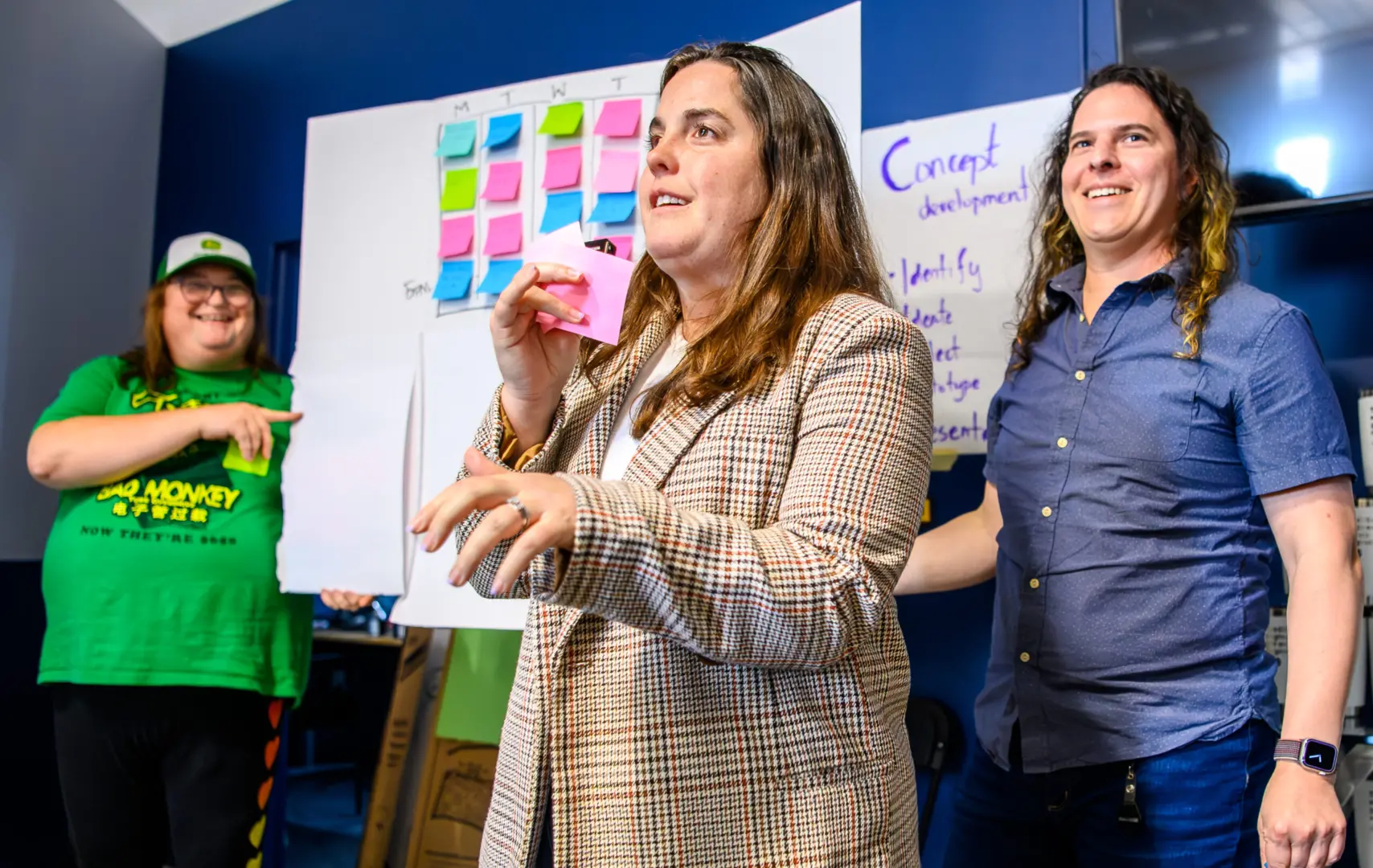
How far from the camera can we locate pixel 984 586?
2115mm

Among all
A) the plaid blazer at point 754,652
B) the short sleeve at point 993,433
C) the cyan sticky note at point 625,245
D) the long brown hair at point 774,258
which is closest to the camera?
the plaid blazer at point 754,652

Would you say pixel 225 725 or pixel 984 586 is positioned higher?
pixel 984 586

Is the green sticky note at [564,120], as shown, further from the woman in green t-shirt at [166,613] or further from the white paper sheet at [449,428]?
the woman in green t-shirt at [166,613]

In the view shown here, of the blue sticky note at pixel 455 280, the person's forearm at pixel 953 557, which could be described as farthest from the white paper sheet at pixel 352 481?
the person's forearm at pixel 953 557

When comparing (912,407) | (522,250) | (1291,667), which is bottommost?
(1291,667)

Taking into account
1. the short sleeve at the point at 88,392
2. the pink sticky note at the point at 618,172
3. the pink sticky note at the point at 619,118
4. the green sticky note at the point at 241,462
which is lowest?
the green sticky note at the point at 241,462

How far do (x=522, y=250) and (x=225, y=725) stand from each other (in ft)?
3.48

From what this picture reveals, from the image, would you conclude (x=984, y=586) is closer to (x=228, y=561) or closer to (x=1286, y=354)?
(x=1286, y=354)

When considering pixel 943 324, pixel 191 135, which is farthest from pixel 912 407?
pixel 191 135

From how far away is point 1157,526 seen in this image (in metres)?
1.35

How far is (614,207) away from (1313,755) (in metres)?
1.35

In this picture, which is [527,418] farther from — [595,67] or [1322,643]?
[595,67]

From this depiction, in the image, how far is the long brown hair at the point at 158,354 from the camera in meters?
2.23

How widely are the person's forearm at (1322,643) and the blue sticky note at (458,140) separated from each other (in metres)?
1.63
